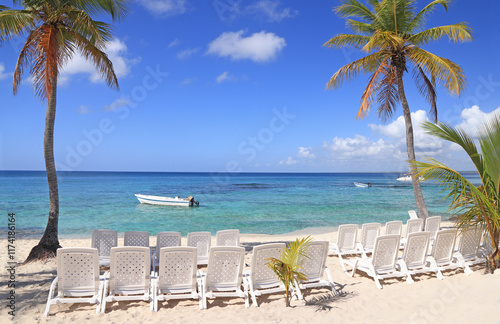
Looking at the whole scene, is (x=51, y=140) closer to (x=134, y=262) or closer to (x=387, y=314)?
(x=134, y=262)

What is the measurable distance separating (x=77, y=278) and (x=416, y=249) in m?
5.73

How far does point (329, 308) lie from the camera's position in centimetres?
462

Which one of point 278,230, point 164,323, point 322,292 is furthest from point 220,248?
point 278,230

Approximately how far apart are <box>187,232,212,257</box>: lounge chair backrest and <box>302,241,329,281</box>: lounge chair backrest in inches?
89.0

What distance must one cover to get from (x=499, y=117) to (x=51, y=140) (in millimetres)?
10019

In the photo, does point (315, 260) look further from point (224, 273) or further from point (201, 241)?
point (201, 241)

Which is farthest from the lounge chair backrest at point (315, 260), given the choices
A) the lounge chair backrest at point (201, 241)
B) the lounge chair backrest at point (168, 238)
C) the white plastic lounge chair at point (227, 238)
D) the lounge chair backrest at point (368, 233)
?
the lounge chair backrest at point (368, 233)

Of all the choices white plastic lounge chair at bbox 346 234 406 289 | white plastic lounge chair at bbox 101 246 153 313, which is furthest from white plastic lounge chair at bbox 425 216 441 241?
white plastic lounge chair at bbox 101 246 153 313

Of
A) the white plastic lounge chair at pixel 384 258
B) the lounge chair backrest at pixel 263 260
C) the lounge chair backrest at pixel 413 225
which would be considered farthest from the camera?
the lounge chair backrest at pixel 413 225

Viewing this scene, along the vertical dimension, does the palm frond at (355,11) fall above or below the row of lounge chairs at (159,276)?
above

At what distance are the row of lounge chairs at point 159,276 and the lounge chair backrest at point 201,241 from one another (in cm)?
162

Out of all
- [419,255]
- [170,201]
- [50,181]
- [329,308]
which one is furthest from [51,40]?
[170,201]

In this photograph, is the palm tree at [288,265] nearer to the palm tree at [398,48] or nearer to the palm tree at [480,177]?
the palm tree at [480,177]

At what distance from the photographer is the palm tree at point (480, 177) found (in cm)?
602
